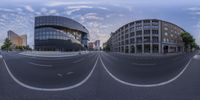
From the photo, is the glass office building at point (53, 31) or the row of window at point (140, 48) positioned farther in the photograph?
the glass office building at point (53, 31)

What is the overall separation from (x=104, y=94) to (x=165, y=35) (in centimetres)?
448

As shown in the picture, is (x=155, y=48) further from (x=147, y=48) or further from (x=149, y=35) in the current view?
(x=149, y=35)

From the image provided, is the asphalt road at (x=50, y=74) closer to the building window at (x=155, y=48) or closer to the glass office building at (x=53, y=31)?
the glass office building at (x=53, y=31)

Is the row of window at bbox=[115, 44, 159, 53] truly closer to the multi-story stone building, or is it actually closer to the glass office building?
the multi-story stone building

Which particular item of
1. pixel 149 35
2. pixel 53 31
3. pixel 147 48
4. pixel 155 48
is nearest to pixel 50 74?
pixel 53 31

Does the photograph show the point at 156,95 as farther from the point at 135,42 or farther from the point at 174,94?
the point at 135,42

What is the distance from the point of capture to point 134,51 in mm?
7754

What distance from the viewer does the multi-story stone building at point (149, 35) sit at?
6.46 metres

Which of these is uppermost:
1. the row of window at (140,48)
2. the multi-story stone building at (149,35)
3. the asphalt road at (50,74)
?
the multi-story stone building at (149,35)

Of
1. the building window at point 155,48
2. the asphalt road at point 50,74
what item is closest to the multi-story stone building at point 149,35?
the building window at point 155,48

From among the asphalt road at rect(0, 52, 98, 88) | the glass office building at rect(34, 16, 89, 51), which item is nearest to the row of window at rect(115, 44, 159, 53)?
the asphalt road at rect(0, 52, 98, 88)

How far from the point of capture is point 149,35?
6746mm

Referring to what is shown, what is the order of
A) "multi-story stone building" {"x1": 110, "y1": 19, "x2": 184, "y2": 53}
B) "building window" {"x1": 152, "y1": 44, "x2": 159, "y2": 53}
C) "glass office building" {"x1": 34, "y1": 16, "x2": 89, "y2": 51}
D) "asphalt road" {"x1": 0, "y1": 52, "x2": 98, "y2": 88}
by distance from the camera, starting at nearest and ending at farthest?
"asphalt road" {"x1": 0, "y1": 52, "x2": 98, "y2": 88} < "multi-story stone building" {"x1": 110, "y1": 19, "x2": 184, "y2": 53} < "building window" {"x1": 152, "y1": 44, "x2": 159, "y2": 53} < "glass office building" {"x1": 34, "y1": 16, "x2": 89, "y2": 51}

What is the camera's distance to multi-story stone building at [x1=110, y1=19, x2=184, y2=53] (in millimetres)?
6457
